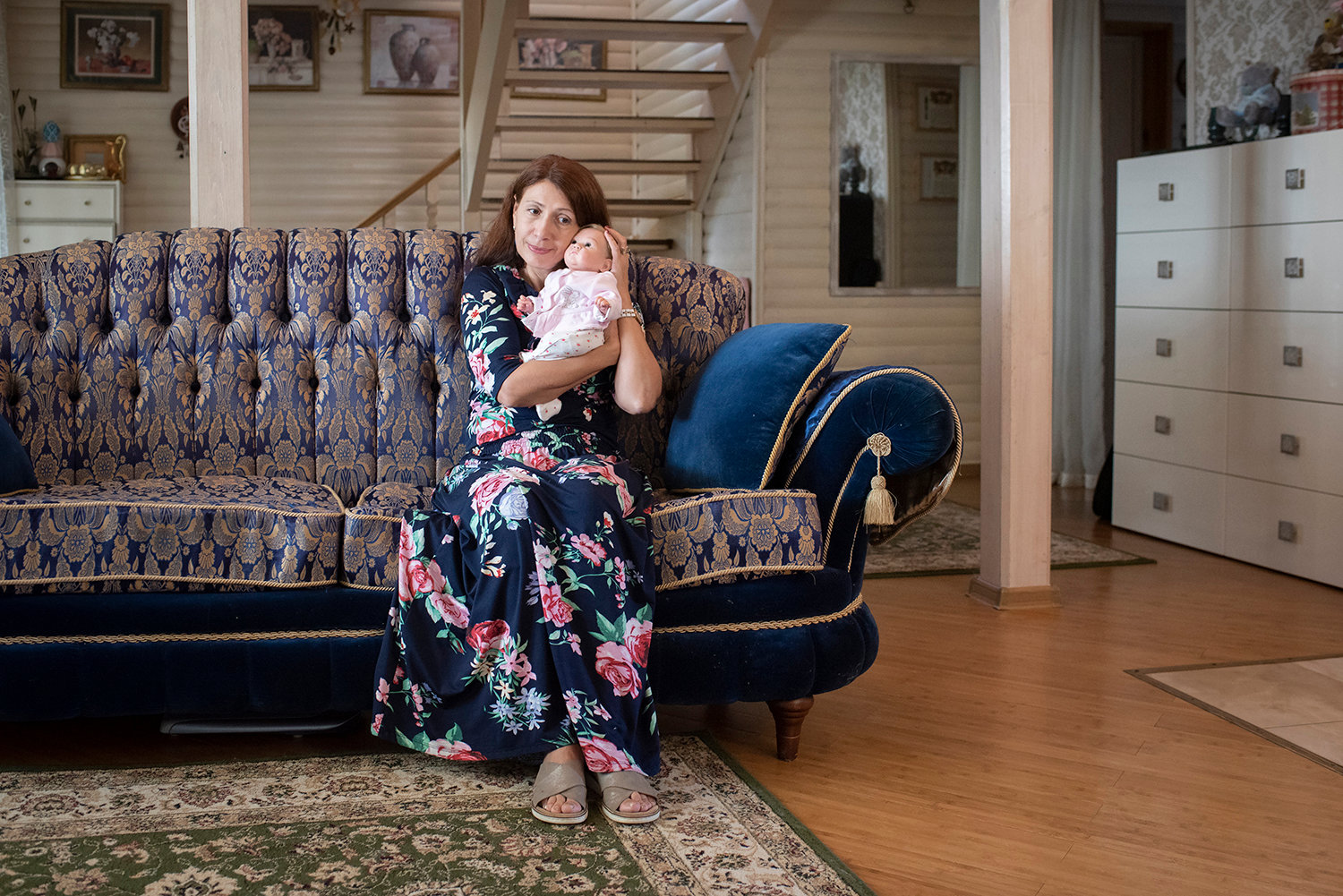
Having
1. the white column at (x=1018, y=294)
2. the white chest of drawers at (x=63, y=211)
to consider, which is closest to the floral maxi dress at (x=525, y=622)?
the white column at (x=1018, y=294)

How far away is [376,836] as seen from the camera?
199 centimetres

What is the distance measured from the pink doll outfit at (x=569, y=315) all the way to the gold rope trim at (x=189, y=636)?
558 millimetres

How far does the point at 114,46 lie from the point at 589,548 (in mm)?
6435

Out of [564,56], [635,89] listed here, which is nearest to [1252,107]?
[635,89]

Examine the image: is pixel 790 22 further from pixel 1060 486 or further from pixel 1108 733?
pixel 1108 733

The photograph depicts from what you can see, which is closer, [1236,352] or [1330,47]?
[1330,47]

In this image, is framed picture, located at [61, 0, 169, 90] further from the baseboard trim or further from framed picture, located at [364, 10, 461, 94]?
the baseboard trim

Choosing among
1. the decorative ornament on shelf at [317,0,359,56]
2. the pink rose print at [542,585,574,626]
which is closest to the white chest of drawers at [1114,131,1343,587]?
the pink rose print at [542,585,574,626]

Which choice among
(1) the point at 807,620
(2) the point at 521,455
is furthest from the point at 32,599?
(1) the point at 807,620

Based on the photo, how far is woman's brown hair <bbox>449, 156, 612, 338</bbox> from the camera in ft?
8.18

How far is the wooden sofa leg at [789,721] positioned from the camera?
7.80 ft

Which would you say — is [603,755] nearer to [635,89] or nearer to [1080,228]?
[1080,228]

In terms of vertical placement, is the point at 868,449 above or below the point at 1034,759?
above

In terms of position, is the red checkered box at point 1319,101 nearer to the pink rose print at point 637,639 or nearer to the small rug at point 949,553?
the small rug at point 949,553
